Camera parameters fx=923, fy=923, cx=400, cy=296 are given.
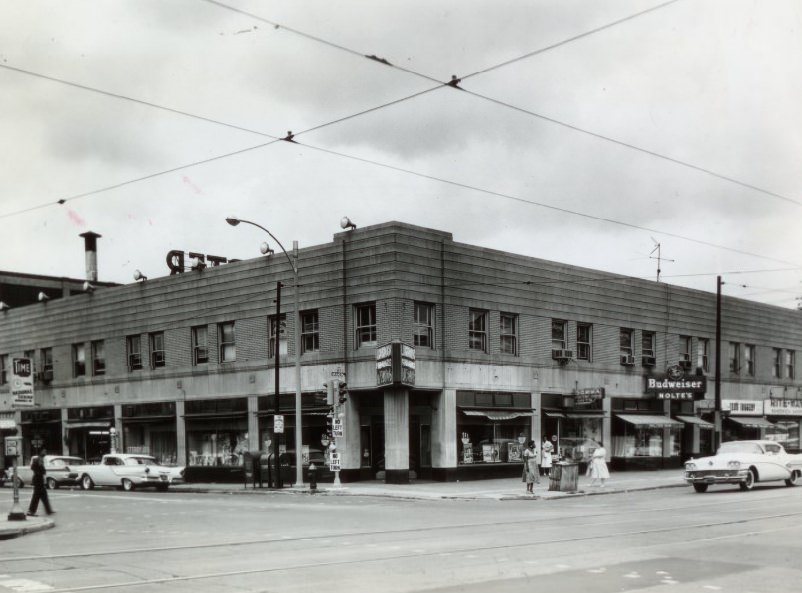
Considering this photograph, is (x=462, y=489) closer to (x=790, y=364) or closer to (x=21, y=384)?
(x=21, y=384)

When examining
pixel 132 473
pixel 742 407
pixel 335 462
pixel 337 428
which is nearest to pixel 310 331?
pixel 337 428

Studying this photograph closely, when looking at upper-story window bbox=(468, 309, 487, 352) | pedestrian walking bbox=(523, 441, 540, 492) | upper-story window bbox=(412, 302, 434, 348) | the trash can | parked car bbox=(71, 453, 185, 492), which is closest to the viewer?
pedestrian walking bbox=(523, 441, 540, 492)

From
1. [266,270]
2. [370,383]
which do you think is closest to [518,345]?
[370,383]

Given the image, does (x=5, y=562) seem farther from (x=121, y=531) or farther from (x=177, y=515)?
(x=177, y=515)

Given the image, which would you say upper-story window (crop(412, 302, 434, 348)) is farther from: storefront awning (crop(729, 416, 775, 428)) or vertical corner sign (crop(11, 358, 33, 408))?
storefront awning (crop(729, 416, 775, 428))

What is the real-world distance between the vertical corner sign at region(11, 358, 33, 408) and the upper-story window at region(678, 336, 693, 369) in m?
33.5

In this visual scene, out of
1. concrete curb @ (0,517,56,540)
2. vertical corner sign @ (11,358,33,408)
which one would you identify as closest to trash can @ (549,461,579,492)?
concrete curb @ (0,517,56,540)

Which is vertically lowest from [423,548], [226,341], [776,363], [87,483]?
[87,483]

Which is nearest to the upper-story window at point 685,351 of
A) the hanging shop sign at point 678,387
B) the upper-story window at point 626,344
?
the hanging shop sign at point 678,387

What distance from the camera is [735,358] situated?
49.9 m

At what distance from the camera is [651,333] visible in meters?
44.9

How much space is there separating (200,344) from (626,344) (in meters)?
19.9

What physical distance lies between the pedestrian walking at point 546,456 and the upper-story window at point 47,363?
89.2 ft

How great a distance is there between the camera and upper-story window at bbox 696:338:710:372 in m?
47.6
